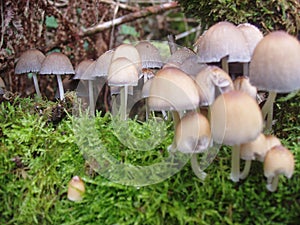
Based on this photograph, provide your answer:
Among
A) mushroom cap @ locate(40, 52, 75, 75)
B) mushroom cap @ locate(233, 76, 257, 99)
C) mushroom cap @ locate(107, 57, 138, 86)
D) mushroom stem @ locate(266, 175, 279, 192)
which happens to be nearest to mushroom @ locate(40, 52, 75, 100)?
mushroom cap @ locate(40, 52, 75, 75)

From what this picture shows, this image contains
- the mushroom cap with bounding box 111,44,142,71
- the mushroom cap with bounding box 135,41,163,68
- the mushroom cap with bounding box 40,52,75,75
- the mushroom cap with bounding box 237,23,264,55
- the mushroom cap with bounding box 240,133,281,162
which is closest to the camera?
the mushroom cap with bounding box 240,133,281,162

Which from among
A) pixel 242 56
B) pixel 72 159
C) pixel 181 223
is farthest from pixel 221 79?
pixel 72 159

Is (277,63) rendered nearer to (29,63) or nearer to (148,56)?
(148,56)

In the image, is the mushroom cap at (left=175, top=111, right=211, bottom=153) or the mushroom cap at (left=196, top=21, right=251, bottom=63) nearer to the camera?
the mushroom cap at (left=175, top=111, right=211, bottom=153)

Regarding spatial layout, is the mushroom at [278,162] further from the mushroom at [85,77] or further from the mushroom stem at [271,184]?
the mushroom at [85,77]

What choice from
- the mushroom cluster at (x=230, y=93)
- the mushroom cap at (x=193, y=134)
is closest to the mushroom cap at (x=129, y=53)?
Answer: the mushroom cluster at (x=230, y=93)

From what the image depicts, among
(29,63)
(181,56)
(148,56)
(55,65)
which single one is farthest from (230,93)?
(29,63)

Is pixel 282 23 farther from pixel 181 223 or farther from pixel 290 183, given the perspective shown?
pixel 181 223

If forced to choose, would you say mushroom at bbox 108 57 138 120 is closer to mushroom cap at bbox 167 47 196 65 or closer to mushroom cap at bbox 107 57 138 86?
mushroom cap at bbox 107 57 138 86
